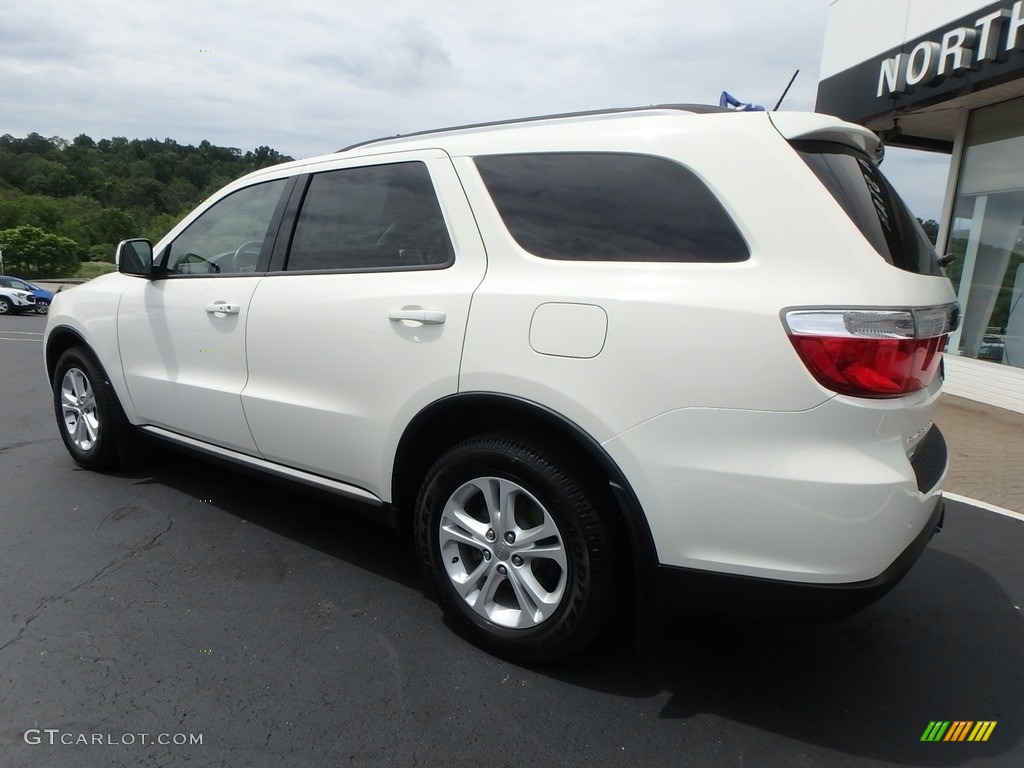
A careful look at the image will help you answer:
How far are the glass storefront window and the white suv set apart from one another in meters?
8.14

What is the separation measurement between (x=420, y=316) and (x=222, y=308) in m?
1.31

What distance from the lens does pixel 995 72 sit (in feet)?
25.3

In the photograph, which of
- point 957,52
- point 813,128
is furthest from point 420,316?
point 957,52

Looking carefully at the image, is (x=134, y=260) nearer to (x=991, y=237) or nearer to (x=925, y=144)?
(x=991, y=237)

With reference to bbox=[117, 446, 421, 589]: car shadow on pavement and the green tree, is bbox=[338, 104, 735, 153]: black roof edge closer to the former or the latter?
A: bbox=[117, 446, 421, 589]: car shadow on pavement

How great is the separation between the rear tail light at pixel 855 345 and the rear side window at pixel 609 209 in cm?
29

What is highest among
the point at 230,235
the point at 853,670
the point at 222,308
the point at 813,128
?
the point at 813,128

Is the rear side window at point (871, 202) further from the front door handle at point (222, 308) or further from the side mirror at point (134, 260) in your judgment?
the side mirror at point (134, 260)

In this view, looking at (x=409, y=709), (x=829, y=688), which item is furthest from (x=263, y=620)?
(x=829, y=688)

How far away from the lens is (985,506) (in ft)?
15.3

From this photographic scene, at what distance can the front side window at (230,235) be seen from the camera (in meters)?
3.50

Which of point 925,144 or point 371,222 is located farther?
point 925,144

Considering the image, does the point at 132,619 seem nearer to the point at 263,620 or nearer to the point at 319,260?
the point at 263,620

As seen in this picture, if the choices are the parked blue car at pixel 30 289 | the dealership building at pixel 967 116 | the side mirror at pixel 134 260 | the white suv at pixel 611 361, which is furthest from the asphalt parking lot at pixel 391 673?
the parked blue car at pixel 30 289
